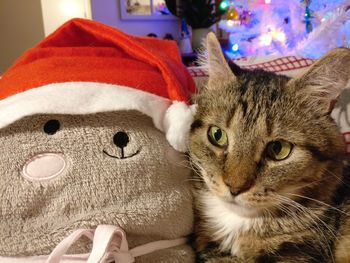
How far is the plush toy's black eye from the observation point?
67 centimetres

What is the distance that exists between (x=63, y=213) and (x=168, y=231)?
0.22 meters

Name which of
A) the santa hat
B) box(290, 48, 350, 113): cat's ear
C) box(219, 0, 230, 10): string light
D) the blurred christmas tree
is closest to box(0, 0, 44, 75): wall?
the blurred christmas tree

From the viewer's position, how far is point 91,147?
2.23ft

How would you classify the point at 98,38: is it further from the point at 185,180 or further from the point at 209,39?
the point at 185,180

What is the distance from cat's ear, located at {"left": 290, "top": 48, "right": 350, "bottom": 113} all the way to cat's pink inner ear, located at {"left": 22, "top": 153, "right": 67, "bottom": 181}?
569 mm

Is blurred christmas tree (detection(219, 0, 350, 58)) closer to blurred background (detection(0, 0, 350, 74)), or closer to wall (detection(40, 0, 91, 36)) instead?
blurred background (detection(0, 0, 350, 74))

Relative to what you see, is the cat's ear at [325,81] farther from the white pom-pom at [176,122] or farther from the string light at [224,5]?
the string light at [224,5]

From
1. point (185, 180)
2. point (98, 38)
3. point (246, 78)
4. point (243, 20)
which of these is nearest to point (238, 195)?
point (185, 180)

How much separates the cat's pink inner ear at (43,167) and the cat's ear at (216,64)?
471 mm

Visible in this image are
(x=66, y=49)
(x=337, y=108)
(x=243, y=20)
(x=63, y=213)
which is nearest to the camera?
(x=63, y=213)

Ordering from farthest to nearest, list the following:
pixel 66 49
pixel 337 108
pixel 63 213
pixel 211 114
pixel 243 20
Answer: pixel 243 20
pixel 337 108
pixel 211 114
pixel 66 49
pixel 63 213

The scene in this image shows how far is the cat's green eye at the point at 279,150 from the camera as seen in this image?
0.81 metres

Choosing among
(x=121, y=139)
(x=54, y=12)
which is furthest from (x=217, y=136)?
(x=54, y=12)

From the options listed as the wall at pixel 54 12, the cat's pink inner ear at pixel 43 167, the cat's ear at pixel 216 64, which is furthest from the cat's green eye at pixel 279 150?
the wall at pixel 54 12
